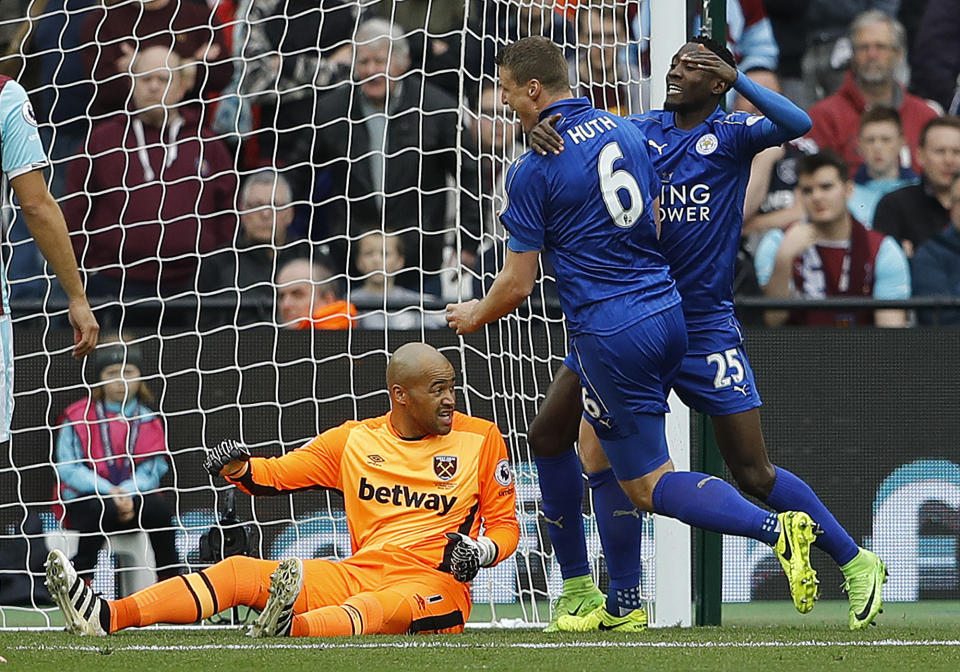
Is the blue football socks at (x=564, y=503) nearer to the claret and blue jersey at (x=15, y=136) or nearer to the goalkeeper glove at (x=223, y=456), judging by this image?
the goalkeeper glove at (x=223, y=456)

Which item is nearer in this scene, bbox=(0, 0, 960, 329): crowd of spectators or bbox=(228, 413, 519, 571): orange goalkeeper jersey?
bbox=(228, 413, 519, 571): orange goalkeeper jersey

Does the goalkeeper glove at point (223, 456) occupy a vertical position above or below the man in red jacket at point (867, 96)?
below

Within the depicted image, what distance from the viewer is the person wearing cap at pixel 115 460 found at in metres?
6.42

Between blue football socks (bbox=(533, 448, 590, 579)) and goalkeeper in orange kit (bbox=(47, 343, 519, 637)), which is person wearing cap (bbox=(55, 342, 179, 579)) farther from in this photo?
blue football socks (bbox=(533, 448, 590, 579))

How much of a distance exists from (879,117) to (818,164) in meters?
0.54

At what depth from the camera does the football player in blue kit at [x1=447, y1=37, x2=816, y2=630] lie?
15.4ft

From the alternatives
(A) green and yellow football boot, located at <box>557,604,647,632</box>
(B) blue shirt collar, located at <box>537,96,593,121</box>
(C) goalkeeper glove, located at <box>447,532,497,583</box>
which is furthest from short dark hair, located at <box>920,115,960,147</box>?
(C) goalkeeper glove, located at <box>447,532,497,583</box>

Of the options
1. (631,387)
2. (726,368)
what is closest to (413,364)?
(631,387)

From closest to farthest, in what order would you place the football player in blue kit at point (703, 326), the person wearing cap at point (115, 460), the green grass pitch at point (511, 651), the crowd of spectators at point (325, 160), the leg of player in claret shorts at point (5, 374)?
1. the green grass pitch at point (511, 651)
2. the leg of player in claret shorts at point (5, 374)
3. the football player in blue kit at point (703, 326)
4. the person wearing cap at point (115, 460)
5. the crowd of spectators at point (325, 160)

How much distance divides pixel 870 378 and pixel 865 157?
2.06m

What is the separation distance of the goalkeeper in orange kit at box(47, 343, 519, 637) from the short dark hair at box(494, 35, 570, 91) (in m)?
1.02

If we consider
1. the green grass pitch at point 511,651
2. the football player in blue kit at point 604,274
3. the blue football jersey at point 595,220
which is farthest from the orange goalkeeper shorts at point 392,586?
the blue football jersey at point 595,220

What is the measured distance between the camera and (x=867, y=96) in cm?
869

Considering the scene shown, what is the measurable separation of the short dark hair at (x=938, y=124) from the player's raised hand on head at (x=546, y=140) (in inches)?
171
